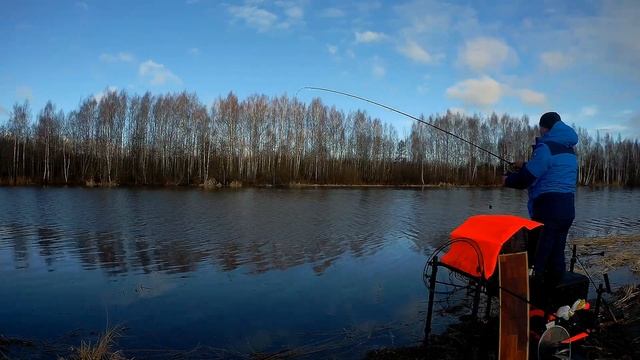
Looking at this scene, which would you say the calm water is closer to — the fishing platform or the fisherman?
the fishing platform

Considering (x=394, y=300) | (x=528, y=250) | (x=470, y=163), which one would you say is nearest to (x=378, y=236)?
(x=394, y=300)

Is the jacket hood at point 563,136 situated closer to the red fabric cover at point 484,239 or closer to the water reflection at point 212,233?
the red fabric cover at point 484,239

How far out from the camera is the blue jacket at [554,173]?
209 inches

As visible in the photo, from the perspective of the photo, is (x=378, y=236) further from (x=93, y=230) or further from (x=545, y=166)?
(x=545, y=166)

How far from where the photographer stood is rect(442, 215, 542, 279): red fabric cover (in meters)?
4.72

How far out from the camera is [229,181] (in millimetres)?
60406

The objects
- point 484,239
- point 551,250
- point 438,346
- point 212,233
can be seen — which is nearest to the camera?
point 484,239

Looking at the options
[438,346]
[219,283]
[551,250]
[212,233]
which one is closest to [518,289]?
[551,250]

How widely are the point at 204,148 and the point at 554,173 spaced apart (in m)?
63.3

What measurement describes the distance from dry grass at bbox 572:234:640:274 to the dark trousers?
21.0ft

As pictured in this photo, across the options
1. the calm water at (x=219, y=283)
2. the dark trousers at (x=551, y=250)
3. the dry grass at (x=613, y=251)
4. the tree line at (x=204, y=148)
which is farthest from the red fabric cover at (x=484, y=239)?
the tree line at (x=204, y=148)

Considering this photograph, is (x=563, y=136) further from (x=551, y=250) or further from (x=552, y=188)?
(x=551, y=250)

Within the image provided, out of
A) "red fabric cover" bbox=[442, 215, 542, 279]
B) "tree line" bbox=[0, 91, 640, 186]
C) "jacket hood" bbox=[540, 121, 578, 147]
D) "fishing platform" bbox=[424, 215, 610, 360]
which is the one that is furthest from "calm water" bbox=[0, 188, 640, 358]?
"tree line" bbox=[0, 91, 640, 186]

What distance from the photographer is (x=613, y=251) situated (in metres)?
14.0
